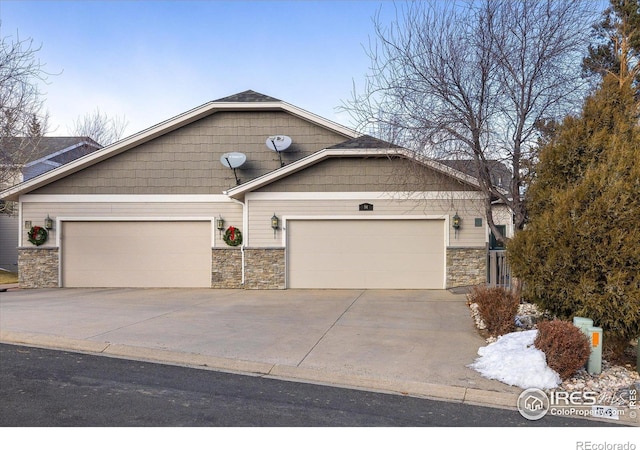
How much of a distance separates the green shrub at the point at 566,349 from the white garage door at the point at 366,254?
8436 mm

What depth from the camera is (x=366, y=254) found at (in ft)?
47.3

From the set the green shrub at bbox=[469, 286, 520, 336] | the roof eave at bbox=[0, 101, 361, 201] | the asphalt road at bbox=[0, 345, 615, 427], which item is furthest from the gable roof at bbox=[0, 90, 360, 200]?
the asphalt road at bbox=[0, 345, 615, 427]

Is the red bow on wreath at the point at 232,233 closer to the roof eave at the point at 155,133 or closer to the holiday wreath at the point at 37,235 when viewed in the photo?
the roof eave at the point at 155,133

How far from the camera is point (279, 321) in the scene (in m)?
9.34

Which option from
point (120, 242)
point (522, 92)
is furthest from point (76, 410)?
point (120, 242)

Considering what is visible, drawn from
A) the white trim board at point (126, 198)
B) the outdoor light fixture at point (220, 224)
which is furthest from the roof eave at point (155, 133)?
the outdoor light fixture at point (220, 224)

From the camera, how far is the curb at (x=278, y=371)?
527cm

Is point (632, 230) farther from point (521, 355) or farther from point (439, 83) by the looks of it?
point (439, 83)

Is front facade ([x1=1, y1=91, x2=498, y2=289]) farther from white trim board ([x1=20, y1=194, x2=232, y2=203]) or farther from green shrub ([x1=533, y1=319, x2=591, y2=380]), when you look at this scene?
green shrub ([x1=533, y1=319, x2=591, y2=380])

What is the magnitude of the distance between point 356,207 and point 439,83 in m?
5.50

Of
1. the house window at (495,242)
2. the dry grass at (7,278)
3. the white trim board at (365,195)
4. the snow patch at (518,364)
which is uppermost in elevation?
the white trim board at (365,195)

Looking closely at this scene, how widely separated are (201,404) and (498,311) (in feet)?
15.8

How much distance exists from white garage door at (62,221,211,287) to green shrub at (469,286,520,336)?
9.73 m

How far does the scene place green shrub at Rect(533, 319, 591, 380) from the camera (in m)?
5.64
